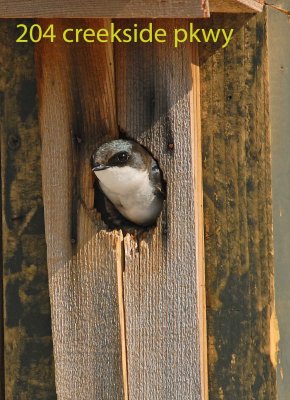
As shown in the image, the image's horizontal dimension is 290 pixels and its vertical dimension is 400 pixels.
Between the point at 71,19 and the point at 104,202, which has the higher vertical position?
the point at 71,19

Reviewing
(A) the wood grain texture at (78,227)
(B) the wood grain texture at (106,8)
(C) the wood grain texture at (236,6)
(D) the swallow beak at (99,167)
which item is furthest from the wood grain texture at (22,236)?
(C) the wood grain texture at (236,6)

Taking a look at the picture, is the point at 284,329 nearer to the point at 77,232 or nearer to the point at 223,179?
the point at 223,179

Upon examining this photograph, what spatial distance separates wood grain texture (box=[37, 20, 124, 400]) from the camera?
256 cm

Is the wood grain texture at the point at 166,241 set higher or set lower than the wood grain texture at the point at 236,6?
lower

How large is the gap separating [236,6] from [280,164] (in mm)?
471

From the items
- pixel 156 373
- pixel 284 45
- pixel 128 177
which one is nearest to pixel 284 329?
pixel 156 373

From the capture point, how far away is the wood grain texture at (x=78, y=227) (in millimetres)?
2559

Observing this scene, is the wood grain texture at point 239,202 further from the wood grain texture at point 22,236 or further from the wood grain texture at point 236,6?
the wood grain texture at point 22,236

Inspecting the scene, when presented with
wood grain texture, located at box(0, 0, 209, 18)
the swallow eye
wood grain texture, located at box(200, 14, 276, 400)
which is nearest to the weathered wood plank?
wood grain texture, located at box(200, 14, 276, 400)

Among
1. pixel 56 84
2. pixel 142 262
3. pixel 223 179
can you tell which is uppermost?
pixel 56 84

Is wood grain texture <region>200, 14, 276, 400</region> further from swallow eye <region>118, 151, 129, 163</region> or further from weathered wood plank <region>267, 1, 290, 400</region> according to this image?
swallow eye <region>118, 151, 129, 163</region>

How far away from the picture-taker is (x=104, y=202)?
2.74 metres

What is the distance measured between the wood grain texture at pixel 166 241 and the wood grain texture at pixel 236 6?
4.1 inches

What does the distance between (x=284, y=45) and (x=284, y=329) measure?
75 centimetres
